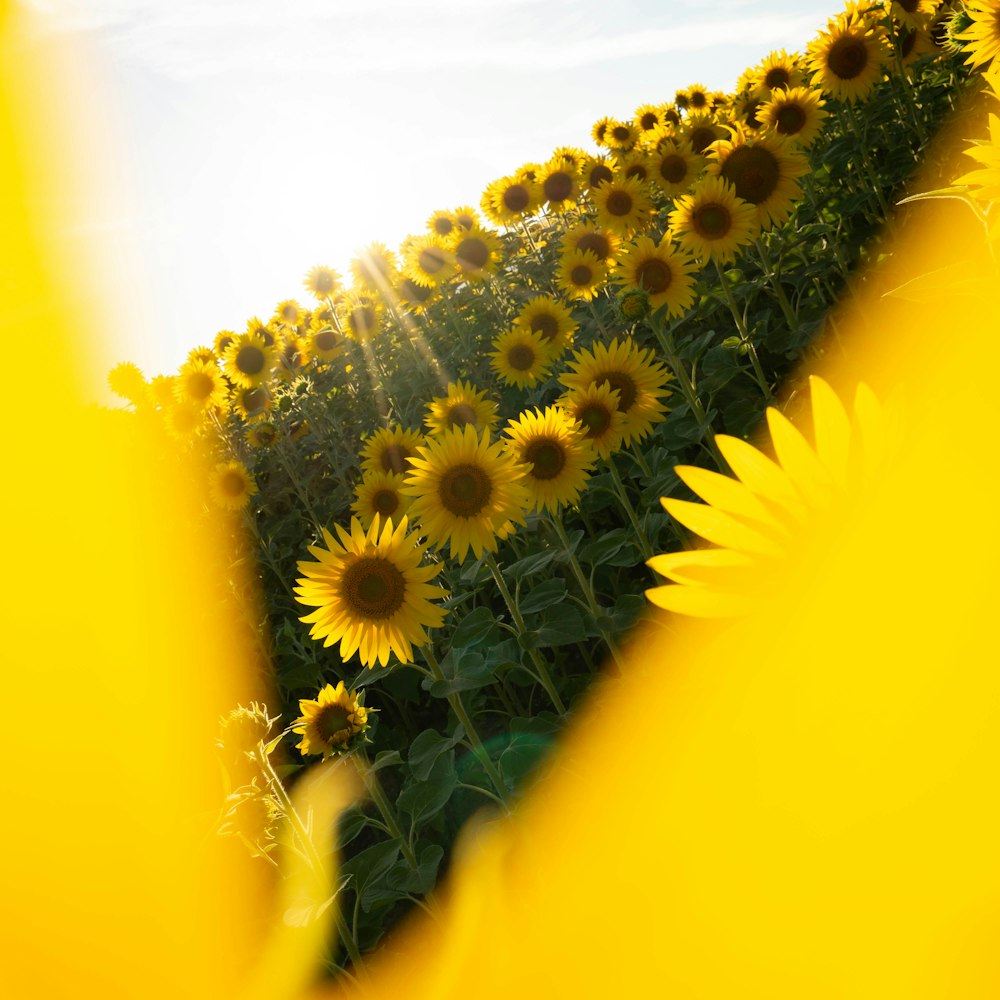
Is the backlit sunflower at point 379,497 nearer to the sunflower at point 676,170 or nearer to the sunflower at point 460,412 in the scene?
the sunflower at point 460,412

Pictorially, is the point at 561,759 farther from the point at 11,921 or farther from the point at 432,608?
the point at 11,921

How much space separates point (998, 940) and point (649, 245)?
4.68 metres

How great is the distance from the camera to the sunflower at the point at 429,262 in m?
8.80

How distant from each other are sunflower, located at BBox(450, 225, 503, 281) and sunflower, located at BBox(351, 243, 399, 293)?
184 centimetres

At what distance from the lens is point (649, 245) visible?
185 inches

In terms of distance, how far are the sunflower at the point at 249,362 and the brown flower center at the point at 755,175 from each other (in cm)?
662

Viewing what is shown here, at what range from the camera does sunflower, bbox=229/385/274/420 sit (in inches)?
339

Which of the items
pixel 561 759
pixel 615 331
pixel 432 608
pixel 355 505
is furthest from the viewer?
pixel 615 331

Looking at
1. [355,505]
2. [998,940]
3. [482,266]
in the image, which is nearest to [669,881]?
[998,940]

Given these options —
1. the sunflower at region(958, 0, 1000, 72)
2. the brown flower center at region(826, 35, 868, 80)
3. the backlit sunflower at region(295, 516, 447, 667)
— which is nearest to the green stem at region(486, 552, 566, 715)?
the backlit sunflower at region(295, 516, 447, 667)

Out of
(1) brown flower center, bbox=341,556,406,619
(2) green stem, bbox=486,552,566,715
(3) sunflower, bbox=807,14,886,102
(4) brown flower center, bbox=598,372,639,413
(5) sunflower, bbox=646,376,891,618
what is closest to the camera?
(5) sunflower, bbox=646,376,891,618

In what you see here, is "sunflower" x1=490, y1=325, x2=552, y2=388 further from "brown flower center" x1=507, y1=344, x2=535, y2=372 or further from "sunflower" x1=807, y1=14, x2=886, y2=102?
"sunflower" x1=807, y1=14, x2=886, y2=102

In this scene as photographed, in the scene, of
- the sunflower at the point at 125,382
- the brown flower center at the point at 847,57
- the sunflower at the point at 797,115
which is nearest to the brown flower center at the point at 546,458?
the sunflower at the point at 797,115

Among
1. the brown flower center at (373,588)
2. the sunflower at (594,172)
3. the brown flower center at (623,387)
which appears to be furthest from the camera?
the sunflower at (594,172)
